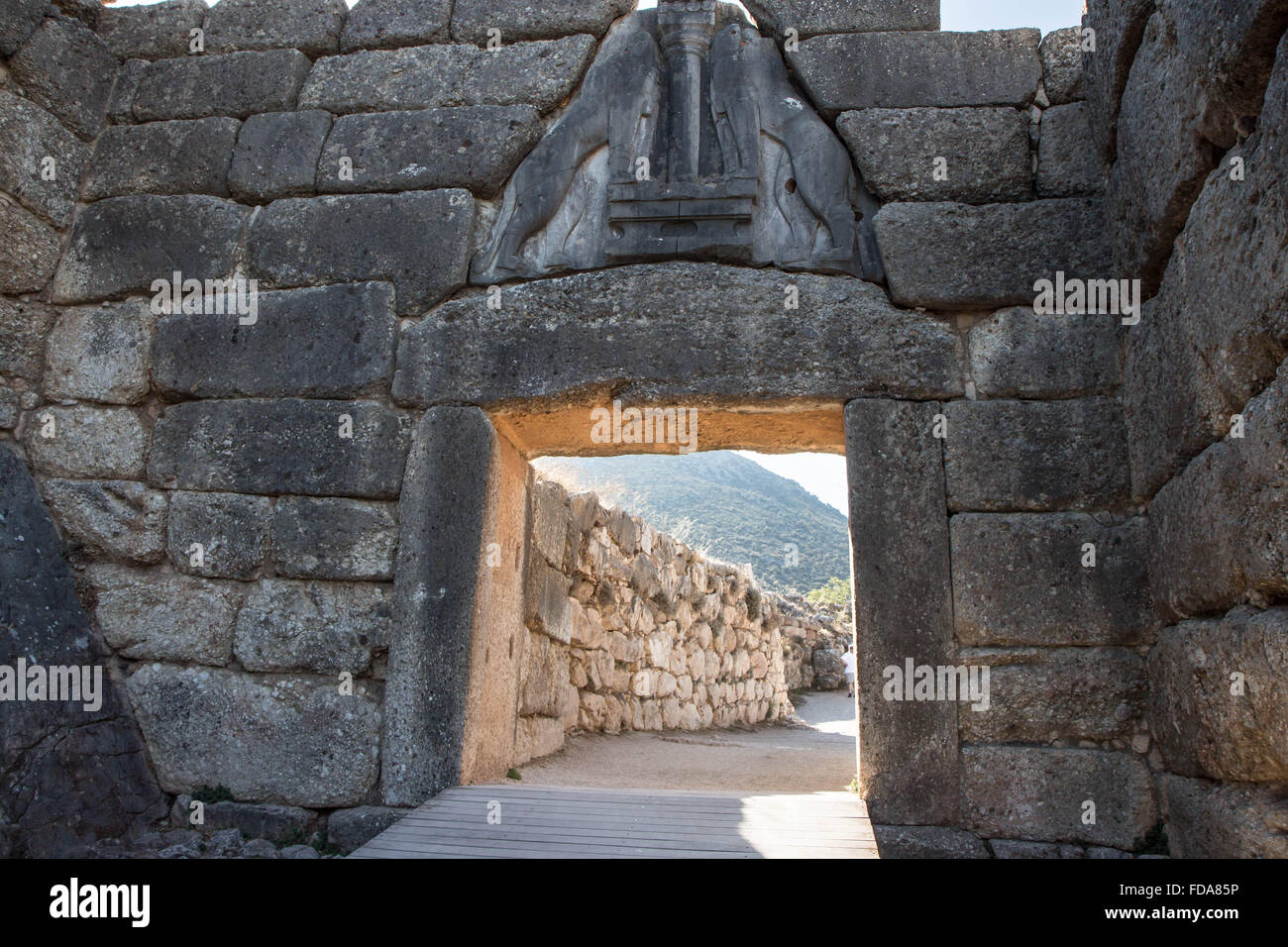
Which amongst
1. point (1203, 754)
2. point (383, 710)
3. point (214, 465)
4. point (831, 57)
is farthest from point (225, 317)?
point (1203, 754)

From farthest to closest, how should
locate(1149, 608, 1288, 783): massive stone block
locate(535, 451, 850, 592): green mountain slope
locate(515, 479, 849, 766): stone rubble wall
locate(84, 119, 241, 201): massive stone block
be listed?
locate(535, 451, 850, 592): green mountain slope < locate(515, 479, 849, 766): stone rubble wall < locate(84, 119, 241, 201): massive stone block < locate(1149, 608, 1288, 783): massive stone block

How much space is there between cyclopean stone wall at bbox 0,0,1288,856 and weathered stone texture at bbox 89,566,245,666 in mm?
16

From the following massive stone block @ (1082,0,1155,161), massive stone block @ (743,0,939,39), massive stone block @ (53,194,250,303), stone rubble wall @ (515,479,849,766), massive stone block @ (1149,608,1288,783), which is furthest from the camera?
stone rubble wall @ (515,479,849,766)

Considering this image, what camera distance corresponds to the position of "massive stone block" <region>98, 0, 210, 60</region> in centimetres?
456

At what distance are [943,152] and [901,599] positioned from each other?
6.07 ft

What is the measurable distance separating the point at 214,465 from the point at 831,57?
3.11 m

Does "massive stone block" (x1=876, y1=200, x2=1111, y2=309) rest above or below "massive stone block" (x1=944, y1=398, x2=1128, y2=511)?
above

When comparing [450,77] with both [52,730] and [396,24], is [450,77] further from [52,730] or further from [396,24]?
[52,730]

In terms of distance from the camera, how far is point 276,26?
4480mm

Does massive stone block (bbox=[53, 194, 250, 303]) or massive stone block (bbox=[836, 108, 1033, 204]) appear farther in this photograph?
massive stone block (bbox=[53, 194, 250, 303])

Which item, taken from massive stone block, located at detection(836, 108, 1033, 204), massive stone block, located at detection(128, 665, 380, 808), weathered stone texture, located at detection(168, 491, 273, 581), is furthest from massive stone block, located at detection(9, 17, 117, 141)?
massive stone block, located at detection(836, 108, 1033, 204)

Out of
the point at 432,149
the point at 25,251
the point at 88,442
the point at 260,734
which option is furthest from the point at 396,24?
the point at 260,734

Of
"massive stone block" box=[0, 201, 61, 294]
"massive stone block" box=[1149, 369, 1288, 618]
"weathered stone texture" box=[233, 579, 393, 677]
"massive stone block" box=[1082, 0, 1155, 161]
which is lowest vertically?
"weathered stone texture" box=[233, 579, 393, 677]

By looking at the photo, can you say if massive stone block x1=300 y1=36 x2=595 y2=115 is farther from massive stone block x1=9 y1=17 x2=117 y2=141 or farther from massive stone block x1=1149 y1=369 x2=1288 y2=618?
massive stone block x1=1149 y1=369 x2=1288 y2=618
